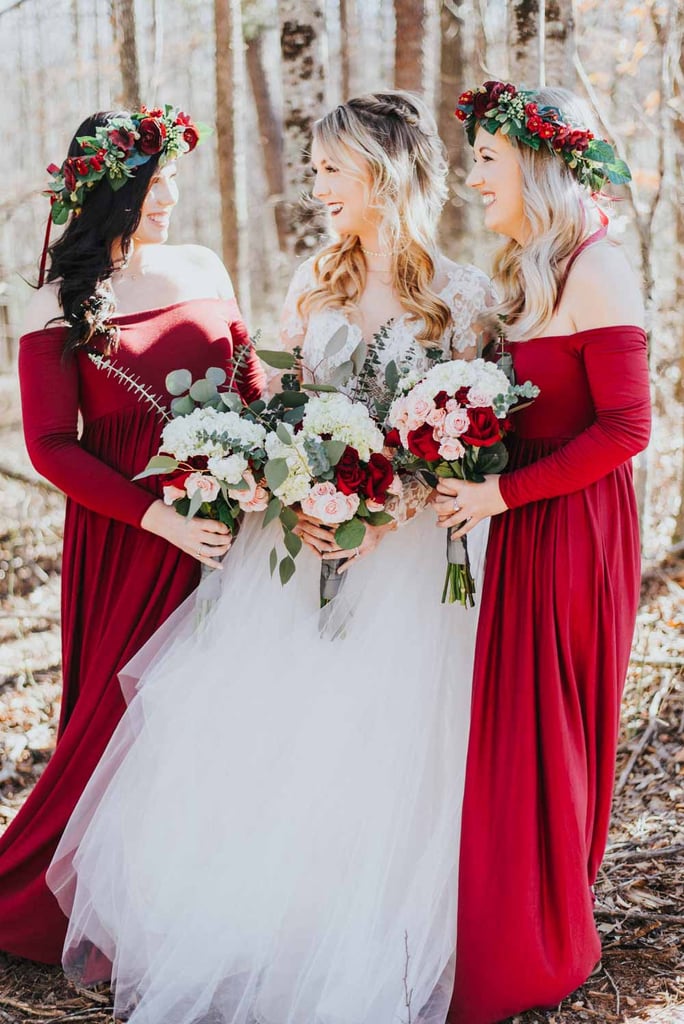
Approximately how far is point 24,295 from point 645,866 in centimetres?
934

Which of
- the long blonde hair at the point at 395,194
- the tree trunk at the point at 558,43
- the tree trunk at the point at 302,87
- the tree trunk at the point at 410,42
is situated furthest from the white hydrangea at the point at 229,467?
the tree trunk at the point at 410,42

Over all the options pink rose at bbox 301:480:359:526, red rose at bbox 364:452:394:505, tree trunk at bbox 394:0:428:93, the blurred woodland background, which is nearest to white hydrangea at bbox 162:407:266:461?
pink rose at bbox 301:480:359:526

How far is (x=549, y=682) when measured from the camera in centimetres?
268

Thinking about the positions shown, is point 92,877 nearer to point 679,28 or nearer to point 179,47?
point 679,28

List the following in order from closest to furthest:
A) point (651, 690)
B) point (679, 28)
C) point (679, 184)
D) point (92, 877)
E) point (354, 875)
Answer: point (354, 875) < point (92, 877) < point (651, 690) < point (679, 28) < point (679, 184)

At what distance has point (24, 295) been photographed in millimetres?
10602

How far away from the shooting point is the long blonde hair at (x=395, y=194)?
298cm

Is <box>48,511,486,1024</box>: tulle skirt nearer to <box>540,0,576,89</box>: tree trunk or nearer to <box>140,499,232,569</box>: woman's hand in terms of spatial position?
<box>140,499,232,569</box>: woman's hand

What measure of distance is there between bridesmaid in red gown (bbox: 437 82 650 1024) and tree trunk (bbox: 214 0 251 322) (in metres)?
4.26

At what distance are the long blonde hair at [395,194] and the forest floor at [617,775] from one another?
6.72 ft

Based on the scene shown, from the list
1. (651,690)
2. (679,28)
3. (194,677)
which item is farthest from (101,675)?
(679,28)

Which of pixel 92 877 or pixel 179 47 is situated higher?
pixel 179 47

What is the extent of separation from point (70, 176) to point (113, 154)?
0.15 m

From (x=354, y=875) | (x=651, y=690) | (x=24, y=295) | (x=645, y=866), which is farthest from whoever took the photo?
(x=24, y=295)
